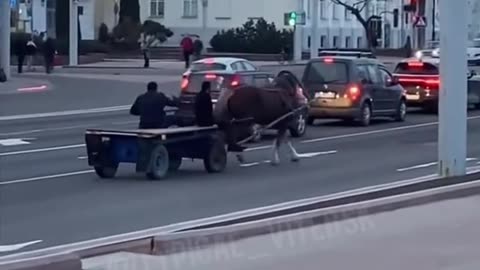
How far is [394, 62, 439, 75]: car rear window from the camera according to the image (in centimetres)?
3962

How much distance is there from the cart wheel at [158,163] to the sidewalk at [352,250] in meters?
6.15

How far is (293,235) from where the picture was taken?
574 inches

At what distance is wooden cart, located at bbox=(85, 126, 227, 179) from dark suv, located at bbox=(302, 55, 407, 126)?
35.9 feet

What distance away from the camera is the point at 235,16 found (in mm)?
92500

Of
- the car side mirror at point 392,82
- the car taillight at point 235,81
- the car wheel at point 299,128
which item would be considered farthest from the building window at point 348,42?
the car wheel at point 299,128

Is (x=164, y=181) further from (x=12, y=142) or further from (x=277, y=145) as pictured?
(x=12, y=142)

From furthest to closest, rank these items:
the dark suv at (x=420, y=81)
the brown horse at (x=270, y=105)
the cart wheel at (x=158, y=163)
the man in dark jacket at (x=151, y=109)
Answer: the dark suv at (x=420, y=81) → the brown horse at (x=270, y=105) → the man in dark jacket at (x=151, y=109) → the cart wheel at (x=158, y=163)

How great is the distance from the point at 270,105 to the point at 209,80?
759cm

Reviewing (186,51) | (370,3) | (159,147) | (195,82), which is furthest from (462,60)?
(370,3)

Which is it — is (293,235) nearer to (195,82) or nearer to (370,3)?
(195,82)

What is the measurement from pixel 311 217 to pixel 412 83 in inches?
988

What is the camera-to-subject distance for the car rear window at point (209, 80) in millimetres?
31750

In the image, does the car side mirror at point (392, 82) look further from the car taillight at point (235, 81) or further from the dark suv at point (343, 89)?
the car taillight at point (235, 81)

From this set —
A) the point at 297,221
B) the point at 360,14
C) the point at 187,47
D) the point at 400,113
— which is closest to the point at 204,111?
the point at 297,221
